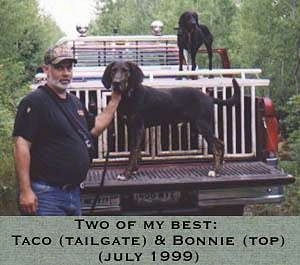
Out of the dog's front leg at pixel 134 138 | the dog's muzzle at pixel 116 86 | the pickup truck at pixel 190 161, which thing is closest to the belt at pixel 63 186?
the pickup truck at pixel 190 161

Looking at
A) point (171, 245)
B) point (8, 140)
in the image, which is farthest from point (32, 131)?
point (8, 140)

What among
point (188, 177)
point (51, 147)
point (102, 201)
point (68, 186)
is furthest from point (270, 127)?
point (51, 147)

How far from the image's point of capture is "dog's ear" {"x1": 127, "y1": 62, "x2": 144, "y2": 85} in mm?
4754

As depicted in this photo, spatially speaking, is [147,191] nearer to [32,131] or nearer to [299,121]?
[32,131]

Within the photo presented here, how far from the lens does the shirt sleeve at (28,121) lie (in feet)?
11.2

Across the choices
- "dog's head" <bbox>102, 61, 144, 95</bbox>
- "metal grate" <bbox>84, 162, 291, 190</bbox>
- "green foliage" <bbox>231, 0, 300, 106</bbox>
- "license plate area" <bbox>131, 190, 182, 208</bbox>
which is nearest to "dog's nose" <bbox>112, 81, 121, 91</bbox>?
"dog's head" <bbox>102, 61, 144, 95</bbox>

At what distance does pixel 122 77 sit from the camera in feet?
15.3

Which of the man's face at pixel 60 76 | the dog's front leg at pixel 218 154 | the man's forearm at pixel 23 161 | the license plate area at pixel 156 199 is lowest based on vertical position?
the license plate area at pixel 156 199

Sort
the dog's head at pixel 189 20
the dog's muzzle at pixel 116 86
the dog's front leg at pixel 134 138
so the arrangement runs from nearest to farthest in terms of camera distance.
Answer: the dog's muzzle at pixel 116 86 < the dog's front leg at pixel 134 138 < the dog's head at pixel 189 20

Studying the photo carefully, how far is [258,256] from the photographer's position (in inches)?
129

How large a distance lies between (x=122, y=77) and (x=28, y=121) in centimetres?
136
